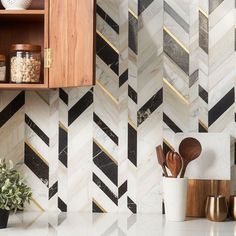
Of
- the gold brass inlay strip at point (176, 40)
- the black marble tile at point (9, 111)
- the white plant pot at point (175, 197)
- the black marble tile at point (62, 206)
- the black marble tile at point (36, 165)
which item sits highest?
the gold brass inlay strip at point (176, 40)

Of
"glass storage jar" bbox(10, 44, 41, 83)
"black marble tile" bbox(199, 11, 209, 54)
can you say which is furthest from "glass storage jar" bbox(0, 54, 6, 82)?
"black marble tile" bbox(199, 11, 209, 54)

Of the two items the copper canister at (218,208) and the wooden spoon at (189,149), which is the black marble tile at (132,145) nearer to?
the wooden spoon at (189,149)

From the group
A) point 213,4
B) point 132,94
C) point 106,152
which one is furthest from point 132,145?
point 213,4

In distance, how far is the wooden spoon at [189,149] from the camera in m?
2.19

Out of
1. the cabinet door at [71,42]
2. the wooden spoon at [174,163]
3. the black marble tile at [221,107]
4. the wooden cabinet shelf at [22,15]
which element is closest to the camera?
the cabinet door at [71,42]

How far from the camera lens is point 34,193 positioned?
2338mm

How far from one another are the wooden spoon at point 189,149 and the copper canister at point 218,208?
0.18 metres

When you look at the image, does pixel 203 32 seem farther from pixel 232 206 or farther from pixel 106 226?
pixel 106 226

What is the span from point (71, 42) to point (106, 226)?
73 centimetres

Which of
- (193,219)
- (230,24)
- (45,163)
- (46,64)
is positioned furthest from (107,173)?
(230,24)

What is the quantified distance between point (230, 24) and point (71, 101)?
780 millimetres

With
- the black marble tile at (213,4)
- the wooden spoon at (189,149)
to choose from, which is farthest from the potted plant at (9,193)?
the black marble tile at (213,4)

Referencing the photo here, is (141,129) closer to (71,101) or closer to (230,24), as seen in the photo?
(71,101)

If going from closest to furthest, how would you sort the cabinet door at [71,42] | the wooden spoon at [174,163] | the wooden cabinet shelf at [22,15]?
the cabinet door at [71,42], the wooden cabinet shelf at [22,15], the wooden spoon at [174,163]
